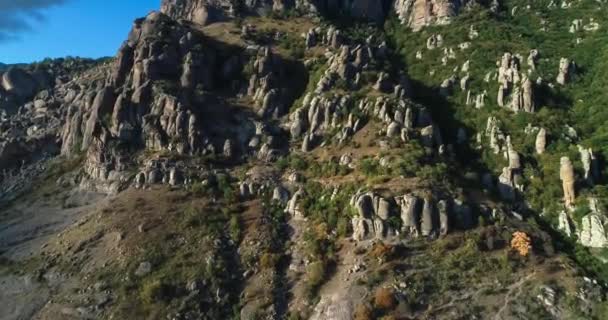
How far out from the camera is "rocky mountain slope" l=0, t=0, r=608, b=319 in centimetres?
8269

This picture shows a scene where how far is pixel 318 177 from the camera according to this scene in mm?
102812

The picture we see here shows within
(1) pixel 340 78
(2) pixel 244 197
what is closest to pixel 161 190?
(2) pixel 244 197

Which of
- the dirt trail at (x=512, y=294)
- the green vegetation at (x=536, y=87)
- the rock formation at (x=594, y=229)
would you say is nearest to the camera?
the dirt trail at (x=512, y=294)

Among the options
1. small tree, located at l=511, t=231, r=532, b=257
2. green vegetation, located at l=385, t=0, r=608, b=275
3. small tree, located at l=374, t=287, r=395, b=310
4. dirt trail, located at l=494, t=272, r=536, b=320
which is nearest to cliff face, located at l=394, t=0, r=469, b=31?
green vegetation, located at l=385, t=0, r=608, b=275

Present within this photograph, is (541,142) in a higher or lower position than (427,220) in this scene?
higher

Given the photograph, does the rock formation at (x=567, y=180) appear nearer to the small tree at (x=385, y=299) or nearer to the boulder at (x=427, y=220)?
the boulder at (x=427, y=220)

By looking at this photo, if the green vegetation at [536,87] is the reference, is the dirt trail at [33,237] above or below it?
below

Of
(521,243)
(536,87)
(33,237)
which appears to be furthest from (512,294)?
(33,237)

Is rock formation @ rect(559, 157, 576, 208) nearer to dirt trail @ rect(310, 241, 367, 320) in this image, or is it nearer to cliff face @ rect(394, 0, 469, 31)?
dirt trail @ rect(310, 241, 367, 320)

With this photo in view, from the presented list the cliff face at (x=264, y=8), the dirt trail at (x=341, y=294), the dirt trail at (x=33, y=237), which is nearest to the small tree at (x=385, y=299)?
the dirt trail at (x=341, y=294)

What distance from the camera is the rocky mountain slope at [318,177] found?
82.7 m

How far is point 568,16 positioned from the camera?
143875 mm

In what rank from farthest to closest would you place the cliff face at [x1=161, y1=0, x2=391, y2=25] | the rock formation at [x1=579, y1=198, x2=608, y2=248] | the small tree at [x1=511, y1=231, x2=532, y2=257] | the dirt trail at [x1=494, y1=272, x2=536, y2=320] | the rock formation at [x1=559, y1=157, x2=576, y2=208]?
the cliff face at [x1=161, y1=0, x2=391, y2=25] → the rock formation at [x1=559, y1=157, x2=576, y2=208] → the rock formation at [x1=579, y1=198, x2=608, y2=248] → the small tree at [x1=511, y1=231, x2=532, y2=257] → the dirt trail at [x1=494, y1=272, x2=536, y2=320]

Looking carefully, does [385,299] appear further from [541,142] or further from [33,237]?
[33,237]
